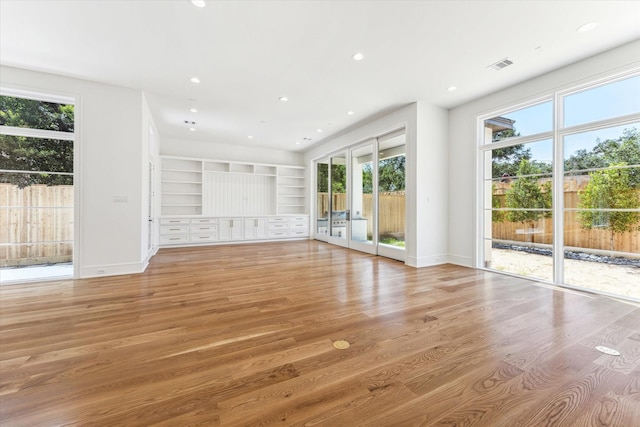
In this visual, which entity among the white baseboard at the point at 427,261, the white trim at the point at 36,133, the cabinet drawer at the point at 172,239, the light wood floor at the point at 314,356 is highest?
the white trim at the point at 36,133

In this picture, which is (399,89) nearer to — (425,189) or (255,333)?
(425,189)

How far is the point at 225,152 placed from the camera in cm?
820

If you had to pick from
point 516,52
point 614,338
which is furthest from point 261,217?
point 614,338

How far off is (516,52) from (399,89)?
155 centimetres

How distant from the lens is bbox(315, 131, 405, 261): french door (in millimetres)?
5512

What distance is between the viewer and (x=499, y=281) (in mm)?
3871

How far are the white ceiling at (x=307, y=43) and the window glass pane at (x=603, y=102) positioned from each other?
0.48m

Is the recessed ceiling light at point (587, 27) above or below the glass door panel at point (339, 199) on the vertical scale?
above

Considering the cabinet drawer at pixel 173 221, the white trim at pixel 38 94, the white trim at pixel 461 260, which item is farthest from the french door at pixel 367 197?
the white trim at pixel 38 94

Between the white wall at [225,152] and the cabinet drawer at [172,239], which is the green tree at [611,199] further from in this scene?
the cabinet drawer at [172,239]

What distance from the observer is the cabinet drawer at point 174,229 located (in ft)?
22.5

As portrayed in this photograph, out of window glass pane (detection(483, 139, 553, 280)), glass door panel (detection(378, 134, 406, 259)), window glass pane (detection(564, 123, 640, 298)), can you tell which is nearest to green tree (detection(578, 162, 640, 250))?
window glass pane (detection(564, 123, 640, 298))

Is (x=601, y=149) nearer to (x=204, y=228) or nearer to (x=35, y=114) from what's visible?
(x=35, y=114)

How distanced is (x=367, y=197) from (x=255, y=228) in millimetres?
3552
